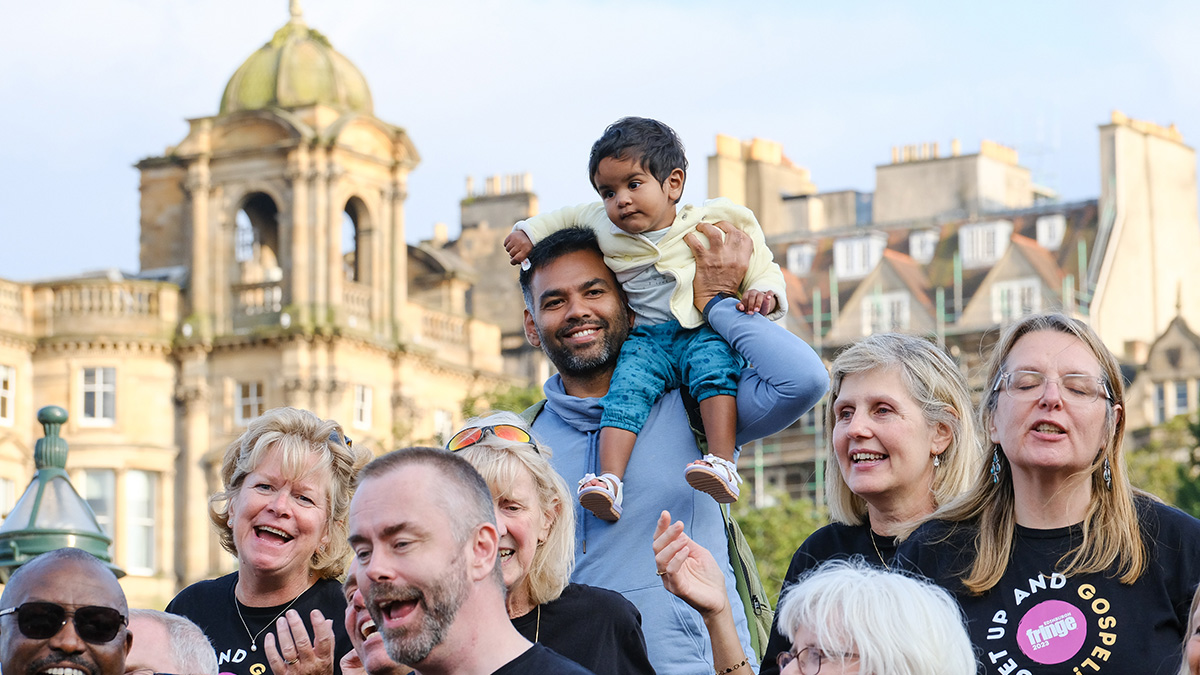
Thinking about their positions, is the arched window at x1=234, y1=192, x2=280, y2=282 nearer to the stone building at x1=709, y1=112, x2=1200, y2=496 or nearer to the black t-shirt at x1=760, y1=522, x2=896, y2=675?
the stone building at x1=709, y1=112, x2=1200, y2=496

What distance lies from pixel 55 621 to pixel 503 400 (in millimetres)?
40824

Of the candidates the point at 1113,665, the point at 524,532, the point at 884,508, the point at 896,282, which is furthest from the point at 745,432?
the point at 896,282

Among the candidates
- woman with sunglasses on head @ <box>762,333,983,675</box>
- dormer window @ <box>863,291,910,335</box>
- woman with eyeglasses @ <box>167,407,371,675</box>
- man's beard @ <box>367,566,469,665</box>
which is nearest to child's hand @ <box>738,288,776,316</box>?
woman with sunglasses on head @ <box>762,333,983,675</box>

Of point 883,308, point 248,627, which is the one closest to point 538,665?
point 248,627

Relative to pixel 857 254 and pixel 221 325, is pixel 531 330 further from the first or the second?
pixel 857 254

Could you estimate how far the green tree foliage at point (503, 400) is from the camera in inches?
1825

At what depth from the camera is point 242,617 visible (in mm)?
7531

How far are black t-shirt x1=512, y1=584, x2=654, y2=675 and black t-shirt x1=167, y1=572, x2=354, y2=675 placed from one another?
2.84 ft

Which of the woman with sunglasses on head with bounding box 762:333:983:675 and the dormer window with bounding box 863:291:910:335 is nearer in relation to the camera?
the woman with sunglasses on head with bounding box 762:333:983:675

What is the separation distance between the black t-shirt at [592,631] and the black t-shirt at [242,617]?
0.87m

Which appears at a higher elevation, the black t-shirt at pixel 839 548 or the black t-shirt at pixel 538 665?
the black t-shirt at pixel 839 548

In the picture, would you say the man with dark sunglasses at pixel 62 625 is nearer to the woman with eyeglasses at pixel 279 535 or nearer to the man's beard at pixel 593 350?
the woman with eyeglasses at pixel 279 535

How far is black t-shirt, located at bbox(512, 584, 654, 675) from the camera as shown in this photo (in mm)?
6645

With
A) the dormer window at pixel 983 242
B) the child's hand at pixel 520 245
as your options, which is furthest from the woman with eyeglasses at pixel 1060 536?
the dormer window at pixel 983 242
